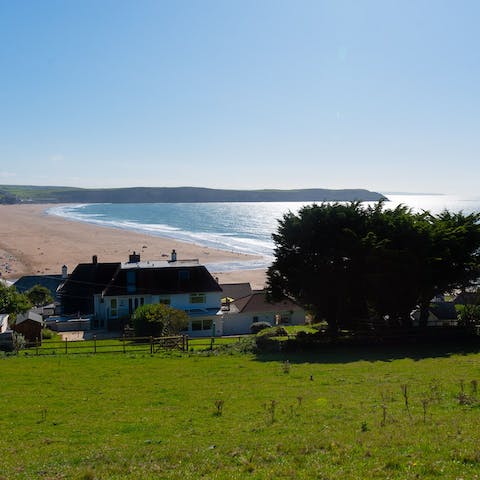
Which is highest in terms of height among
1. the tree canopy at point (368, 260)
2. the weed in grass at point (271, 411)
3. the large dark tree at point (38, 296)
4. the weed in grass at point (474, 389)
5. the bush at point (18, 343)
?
the tree canopy at point (368, 260)

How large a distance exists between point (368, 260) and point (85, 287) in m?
31.1

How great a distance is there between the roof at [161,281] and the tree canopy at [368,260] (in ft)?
43.6

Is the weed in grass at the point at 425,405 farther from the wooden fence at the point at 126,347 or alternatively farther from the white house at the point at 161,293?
the white house at the point at 161,293

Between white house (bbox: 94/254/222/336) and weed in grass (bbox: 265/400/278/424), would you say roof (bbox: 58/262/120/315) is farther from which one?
weed in grass (bbox: 265/400/278/424)

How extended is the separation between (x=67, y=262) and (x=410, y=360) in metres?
77.0

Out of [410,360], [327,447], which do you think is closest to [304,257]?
[410,360]

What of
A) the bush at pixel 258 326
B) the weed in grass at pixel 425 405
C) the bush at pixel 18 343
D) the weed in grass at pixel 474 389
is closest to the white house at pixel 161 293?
the bush at pixel 258 326

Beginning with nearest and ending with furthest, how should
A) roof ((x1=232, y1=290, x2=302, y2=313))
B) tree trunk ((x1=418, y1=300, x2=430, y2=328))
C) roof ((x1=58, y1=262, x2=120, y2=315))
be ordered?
1. tree trunk ((x1=418, y1=300, x2=430, y2=328))
2. roof ((x1=232, y1=290, x2=302, y2=313))
3. roof ((x1=58, y1=262, x2=120, y2=315))

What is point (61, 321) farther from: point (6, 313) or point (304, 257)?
point (304, 257)

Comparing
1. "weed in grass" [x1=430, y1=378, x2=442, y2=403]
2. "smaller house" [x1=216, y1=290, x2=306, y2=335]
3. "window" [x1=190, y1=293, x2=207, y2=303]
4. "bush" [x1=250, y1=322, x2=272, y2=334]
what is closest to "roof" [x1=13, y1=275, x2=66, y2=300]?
"window" [x1=190, y1=293, x2=207, y2=303]

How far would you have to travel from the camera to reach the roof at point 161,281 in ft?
154

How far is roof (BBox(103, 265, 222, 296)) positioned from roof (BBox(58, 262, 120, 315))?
17.3 ft

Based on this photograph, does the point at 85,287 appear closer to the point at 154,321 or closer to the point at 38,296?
the point at 38,296

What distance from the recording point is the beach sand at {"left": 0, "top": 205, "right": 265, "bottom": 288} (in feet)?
283
